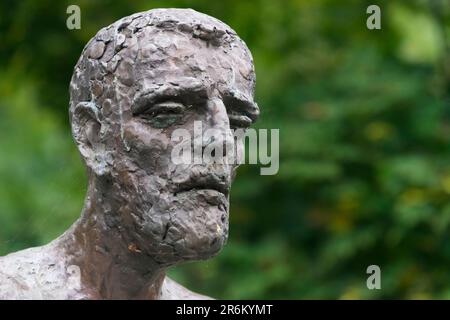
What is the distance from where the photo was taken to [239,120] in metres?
4.11

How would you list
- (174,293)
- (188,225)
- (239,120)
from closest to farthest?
(188,225)
(239,120)
(174,293)

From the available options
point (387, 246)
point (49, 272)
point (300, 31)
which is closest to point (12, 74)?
point (300, 31)

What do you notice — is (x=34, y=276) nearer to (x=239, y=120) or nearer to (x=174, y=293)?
(x=174, y=293)

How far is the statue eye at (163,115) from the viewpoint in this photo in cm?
394

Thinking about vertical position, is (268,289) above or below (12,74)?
below

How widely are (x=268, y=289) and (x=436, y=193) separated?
4.15 feet

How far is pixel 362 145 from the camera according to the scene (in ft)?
26.3

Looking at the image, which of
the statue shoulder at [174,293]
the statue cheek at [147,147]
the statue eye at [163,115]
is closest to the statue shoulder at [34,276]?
the statue shoulder at [174,293]

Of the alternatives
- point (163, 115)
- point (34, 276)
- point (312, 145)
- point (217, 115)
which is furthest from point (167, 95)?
point (312, 145)

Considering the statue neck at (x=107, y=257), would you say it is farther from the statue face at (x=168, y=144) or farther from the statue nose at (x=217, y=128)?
the statue nose at (x=217, y=128)

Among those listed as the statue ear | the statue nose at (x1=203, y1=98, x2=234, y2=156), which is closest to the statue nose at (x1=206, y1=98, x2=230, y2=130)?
the statue nose at (x1=203, y1=98, x2=234, y2=156)

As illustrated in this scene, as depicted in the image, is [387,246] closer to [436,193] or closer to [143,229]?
[436,193]

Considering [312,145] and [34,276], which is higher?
[312,145]

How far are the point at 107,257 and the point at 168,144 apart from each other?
505mm
